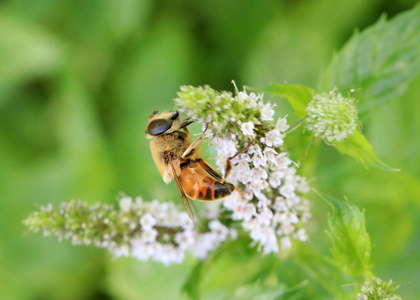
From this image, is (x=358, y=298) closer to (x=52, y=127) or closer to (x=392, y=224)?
(x=392, y=224)

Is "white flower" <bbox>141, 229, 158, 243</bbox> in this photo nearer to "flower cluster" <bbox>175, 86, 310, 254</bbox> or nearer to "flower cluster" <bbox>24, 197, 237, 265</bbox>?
"flower cluster" <bbox>24, 197, 237, 265</bbox>

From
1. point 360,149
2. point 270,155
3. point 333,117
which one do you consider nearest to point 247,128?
point 270,155

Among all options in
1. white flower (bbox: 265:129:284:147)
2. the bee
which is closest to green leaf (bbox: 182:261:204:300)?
the bee

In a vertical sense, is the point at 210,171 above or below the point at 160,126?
below

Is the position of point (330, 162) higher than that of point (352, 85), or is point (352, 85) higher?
point (330, 162)

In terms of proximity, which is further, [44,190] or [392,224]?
[44,190]

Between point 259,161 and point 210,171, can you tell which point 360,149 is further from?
point 210,171

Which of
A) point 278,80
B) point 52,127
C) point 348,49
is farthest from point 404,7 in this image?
point 52,127
